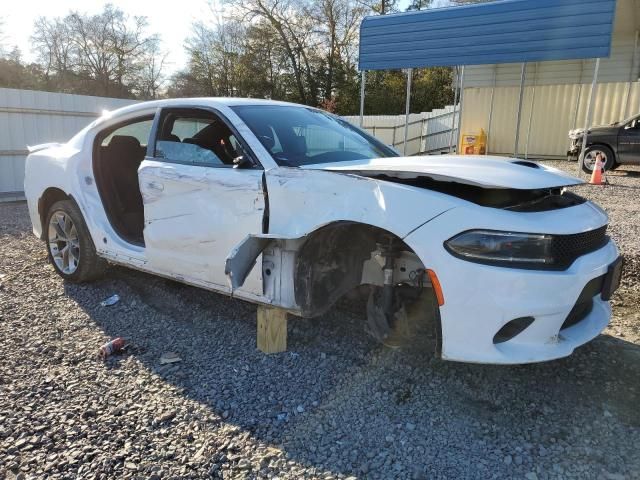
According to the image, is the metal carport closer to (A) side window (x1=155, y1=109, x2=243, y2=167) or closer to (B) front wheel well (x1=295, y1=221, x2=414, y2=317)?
(B) front wheel well (x1=295, y1=221, x2=414, y2=317)

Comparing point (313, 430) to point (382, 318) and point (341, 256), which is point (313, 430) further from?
point (341, 256)

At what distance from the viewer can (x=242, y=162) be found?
10.4 ft

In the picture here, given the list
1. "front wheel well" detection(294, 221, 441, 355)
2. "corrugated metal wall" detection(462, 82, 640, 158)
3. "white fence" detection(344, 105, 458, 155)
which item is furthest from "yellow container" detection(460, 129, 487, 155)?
"front wheel well" detection(294, 221, 441, 355)

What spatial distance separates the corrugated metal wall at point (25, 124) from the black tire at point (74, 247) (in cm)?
640

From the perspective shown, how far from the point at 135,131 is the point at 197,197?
168 cm

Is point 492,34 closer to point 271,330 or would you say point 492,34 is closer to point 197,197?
point 197,197

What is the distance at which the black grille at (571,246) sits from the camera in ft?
7.98

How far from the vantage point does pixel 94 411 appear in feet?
8.48

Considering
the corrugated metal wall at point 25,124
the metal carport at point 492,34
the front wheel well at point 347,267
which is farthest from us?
the metal carport at point 492,34

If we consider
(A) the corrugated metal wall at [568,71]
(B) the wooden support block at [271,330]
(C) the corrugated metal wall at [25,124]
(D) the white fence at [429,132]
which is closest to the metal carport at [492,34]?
(D) the white fence at [429,132]

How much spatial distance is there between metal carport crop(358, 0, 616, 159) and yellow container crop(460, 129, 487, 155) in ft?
17.2

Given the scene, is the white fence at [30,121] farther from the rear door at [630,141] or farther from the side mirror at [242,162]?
the rear door at [630,141]

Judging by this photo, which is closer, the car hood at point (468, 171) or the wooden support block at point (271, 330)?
the car hood at point (468, 171)

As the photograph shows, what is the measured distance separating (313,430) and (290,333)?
1145 mm
